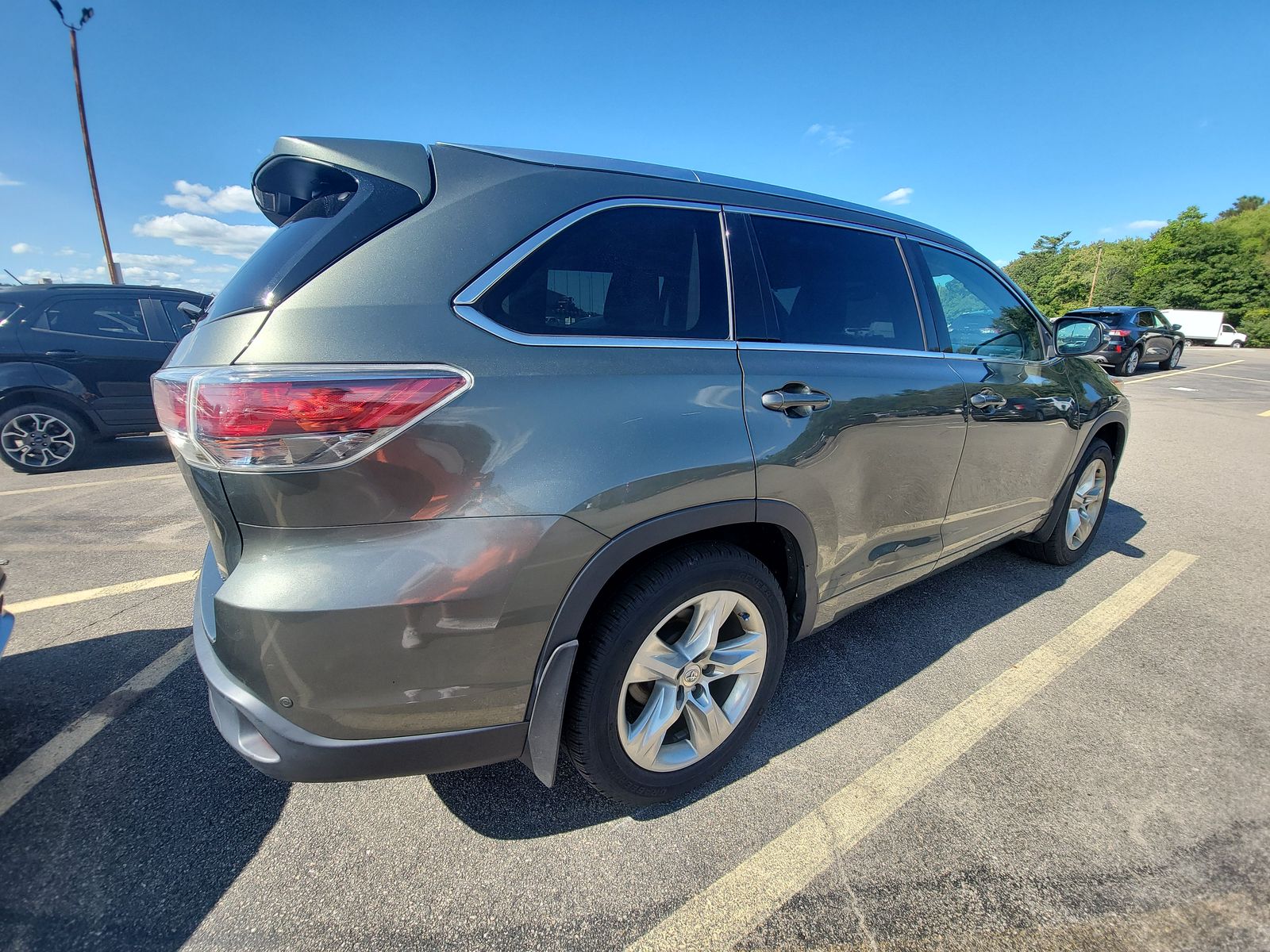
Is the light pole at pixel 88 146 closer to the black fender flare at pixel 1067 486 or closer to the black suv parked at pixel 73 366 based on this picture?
the black suv parked at pixel 73 366

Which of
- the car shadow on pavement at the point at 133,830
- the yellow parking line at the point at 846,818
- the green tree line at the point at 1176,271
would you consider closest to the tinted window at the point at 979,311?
the yellow parking line at the point at 846,818

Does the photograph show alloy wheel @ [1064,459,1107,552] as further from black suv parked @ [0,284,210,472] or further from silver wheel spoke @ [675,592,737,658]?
black suv parked @ [0,284,210,472]

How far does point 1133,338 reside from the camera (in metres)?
15.3

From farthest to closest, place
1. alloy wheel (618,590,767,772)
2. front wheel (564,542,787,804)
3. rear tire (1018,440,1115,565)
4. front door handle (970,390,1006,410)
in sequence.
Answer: rear tire (1018,440,1115,565)
front door handle (970,390,1006,410)
alloy wheel (618,590,767,772)
front wheel (564,542,787,804)

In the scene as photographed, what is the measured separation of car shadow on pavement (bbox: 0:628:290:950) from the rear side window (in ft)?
5.70

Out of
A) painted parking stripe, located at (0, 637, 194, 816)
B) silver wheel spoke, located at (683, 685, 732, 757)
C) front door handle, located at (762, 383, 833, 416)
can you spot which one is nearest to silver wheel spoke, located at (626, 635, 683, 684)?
silver wheel spoke, located at (683, 685, 732, 757)

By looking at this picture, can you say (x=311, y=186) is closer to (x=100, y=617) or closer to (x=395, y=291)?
(x=395, y=291)

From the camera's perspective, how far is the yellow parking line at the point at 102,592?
318 centimetres

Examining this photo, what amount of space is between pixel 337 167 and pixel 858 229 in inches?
74.3

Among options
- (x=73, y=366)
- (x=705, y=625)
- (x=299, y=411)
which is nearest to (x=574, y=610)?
(x=705, y=625)

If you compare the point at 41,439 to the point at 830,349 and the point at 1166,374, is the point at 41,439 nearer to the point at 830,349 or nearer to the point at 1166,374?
the point at 830,349

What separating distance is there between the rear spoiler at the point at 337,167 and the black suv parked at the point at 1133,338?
669 inches

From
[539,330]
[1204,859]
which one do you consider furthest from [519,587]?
[1204,859]

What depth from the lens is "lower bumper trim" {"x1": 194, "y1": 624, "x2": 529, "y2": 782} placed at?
54.2 inches
